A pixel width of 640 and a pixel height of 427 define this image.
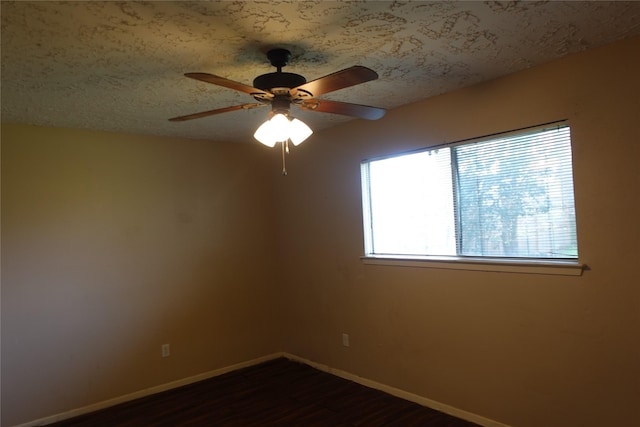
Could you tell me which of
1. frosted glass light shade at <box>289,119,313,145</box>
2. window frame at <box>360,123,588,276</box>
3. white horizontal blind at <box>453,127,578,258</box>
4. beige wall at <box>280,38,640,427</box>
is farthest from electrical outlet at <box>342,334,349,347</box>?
frosted glass light shade at <box>289,119,313,145</box>

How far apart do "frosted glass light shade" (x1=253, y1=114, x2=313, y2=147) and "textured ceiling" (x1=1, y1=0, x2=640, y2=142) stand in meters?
0.37

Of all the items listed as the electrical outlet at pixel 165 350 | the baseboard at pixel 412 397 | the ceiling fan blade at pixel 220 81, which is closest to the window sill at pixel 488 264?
the baseboard at pixel 412 397

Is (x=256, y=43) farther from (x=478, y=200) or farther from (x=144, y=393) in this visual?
(x=144, y=393)

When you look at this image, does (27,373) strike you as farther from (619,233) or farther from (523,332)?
(619,233)

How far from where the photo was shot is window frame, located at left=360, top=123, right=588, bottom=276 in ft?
8.25

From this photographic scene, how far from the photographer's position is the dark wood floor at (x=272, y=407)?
10.2 feet

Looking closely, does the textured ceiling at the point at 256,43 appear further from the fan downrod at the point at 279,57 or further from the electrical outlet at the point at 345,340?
the electrical outlet at the point at 345,340

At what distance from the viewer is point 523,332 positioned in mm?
2693

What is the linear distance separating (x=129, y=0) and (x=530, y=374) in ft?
9.62

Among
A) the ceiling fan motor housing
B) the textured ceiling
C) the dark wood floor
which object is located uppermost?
the textured ceiling

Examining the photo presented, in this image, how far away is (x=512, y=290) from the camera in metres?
2.73

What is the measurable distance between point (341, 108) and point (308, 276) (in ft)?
7.62

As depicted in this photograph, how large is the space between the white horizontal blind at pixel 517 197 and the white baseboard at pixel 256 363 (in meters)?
1.13

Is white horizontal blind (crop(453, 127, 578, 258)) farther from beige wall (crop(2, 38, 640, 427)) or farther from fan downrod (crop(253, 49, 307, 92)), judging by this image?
fan downrod (crop(253, 49, 307, 92))
